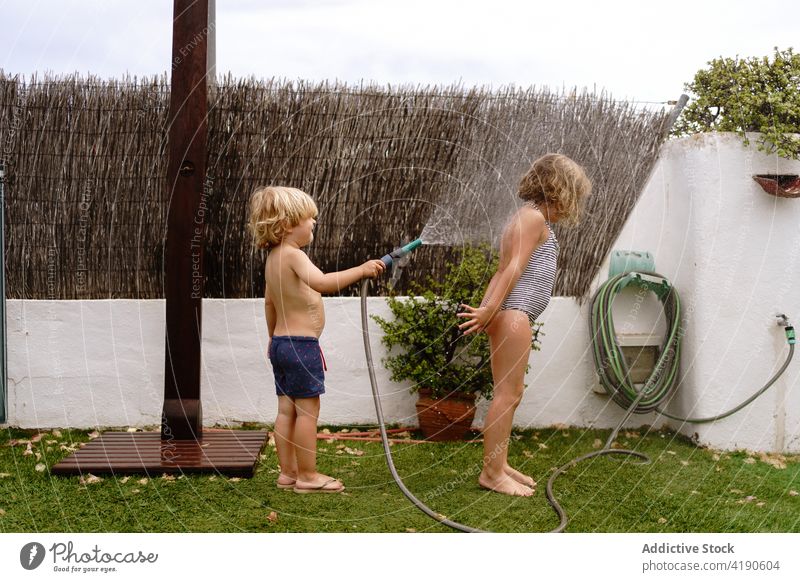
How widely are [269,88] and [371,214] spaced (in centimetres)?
99

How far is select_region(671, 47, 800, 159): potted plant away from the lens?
4.57m

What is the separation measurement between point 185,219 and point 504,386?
1.93 metres

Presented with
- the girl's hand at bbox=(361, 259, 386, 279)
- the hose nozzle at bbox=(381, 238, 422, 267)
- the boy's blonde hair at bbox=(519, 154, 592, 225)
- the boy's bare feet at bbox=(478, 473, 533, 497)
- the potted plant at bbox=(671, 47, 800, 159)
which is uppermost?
the potted plant at bbox=(671, 47, 800, 159)

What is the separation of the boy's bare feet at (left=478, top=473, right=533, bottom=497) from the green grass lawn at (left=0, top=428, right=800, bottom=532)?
0.05 metres

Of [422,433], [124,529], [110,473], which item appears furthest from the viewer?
[422,433]

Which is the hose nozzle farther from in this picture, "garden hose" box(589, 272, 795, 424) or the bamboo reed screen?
"garden hose" box(589, 272, 795, 424)

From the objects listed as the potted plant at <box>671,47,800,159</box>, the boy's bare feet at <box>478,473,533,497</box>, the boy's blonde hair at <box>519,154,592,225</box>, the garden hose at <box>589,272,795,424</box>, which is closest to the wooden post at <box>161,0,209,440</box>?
the boy's bare feet at <box>478,473,533,497</box>

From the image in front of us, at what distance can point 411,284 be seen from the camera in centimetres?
512

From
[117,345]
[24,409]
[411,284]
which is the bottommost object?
[24,409]

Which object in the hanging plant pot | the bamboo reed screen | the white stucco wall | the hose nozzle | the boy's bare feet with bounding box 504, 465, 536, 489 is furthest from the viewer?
the bamboo reed screen

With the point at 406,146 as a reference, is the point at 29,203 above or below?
below

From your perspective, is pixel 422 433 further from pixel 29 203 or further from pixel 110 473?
pixel 29 203

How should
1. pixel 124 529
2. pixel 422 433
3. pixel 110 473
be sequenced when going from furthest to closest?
pixel 422 433, pixel 110 473, pixel 124 529

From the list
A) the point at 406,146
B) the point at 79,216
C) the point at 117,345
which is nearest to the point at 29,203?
the point at 79,216
